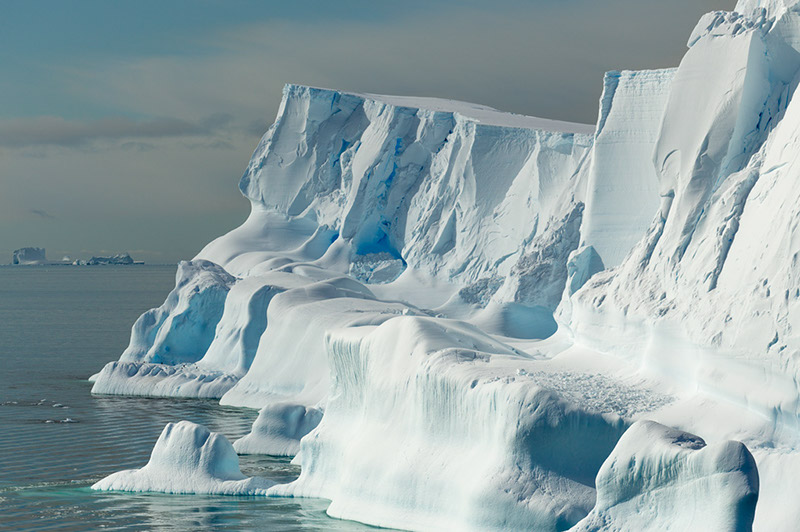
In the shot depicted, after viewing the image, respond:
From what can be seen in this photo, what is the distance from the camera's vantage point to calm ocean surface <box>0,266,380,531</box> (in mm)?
17688

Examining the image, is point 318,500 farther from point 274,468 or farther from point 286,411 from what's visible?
point 286,411

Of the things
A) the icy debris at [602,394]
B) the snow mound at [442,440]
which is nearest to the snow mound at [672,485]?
the snow mound at [442,440]

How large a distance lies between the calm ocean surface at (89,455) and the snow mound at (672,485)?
176 inches

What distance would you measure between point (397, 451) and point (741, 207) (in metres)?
5.53

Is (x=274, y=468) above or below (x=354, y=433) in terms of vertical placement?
below

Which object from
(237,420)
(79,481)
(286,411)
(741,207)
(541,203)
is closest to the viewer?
(741,207)

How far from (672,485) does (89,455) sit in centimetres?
1467

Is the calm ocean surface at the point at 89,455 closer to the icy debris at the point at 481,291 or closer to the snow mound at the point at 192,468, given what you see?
the snow mound at the point at 192,468

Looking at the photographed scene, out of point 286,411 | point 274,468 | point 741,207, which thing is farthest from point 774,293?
point 286,411

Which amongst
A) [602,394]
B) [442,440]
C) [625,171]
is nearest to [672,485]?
[602,394]

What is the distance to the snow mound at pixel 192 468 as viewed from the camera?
19.4m

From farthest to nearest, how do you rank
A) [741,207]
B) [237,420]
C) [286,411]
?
[237,420]
[286,411]
[741,207]

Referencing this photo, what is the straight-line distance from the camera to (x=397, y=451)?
1662cm

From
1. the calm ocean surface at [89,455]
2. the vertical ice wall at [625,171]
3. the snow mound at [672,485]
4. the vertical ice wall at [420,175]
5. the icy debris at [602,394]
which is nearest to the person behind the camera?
the snow mound at [672,485]
